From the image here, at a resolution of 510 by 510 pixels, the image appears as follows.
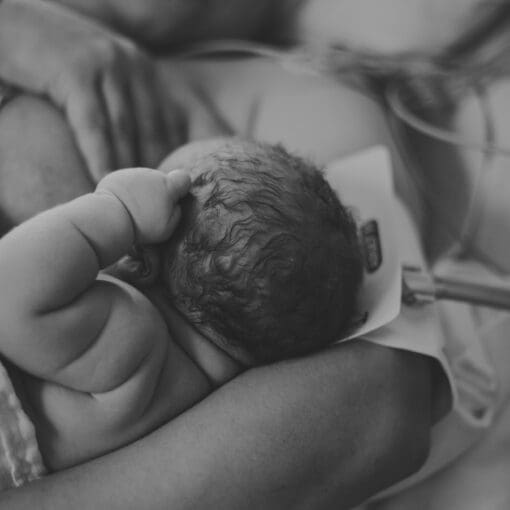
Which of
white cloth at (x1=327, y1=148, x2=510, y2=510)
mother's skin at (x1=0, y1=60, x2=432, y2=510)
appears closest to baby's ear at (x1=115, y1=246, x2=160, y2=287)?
mother's skin at (x1=0, y1=60, x2=432, y2=510)

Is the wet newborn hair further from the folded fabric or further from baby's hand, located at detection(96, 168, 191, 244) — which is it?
the folded fabric

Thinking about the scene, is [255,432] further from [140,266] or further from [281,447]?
[140,266]

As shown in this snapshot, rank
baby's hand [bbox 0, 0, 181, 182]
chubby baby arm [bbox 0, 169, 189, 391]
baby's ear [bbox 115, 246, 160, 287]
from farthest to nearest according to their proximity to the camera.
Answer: baby's hand [bbox 0, 0, 181, 182] < baby's ear [bbox 115, 246, 160, 287] < chubby baby arm [bbox 0, 169, 189, 391]

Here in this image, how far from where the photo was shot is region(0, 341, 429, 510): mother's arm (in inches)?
23.7

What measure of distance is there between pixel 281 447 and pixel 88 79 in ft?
1.85

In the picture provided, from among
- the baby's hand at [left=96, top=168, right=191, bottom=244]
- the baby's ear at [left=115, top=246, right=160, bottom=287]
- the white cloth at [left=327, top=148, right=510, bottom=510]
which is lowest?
the white cloth at [left=327, top=148, right=510, bottom=510]

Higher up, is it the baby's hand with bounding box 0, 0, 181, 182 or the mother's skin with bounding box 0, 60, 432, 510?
the baby's hand with bounding box 0, 0, 181, 182

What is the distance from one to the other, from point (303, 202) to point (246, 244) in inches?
3.4

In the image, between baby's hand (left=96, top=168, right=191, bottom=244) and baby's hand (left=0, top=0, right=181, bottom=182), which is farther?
baby's hand (left=0, top=0, right=181, bottom=182)

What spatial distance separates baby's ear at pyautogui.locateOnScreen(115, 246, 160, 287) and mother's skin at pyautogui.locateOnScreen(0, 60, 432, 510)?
0.50 ft

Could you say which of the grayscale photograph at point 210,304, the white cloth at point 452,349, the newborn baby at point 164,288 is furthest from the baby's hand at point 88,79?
the white cloth at point 452,349

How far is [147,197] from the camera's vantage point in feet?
2.10

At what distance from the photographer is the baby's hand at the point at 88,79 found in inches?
32.4

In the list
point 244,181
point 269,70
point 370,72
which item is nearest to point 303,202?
point 244,181
